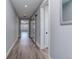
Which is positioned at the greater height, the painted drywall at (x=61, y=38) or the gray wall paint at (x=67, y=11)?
the gray wall paint at (x=67, y=11)

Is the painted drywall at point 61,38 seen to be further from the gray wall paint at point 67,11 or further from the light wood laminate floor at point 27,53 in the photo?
the light wood laminate floor at point 27,53

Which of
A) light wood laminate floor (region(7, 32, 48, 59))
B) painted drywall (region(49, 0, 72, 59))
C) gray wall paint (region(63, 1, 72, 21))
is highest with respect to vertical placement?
gray wall paint (region(63, 1, 72, 21))

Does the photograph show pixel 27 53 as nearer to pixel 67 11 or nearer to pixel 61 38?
pixel 61 38

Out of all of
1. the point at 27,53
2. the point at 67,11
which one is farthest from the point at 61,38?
the point at 27,53

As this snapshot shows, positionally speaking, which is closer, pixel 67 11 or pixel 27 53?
pixel 67 11

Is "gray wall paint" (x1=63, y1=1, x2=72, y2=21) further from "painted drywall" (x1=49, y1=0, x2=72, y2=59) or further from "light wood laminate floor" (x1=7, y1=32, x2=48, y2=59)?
"light wood laminate floor" (x1=7, y1=32, x2=48, y2=59)

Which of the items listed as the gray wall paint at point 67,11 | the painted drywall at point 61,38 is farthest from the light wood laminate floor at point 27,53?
the gray wall paint at point 67,11

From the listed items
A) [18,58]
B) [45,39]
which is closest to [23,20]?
[45,39]

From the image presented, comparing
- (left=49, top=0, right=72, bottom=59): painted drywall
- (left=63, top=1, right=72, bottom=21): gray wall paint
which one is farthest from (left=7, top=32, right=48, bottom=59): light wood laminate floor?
(left=63, top=1, right=72, bottom=21): gray wall paint

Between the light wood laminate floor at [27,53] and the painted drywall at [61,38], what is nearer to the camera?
the painted drywall at [61,38]

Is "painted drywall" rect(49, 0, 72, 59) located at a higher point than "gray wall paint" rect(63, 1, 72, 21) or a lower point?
lower

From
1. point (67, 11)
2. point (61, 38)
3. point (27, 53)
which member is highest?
point (67, 11)
